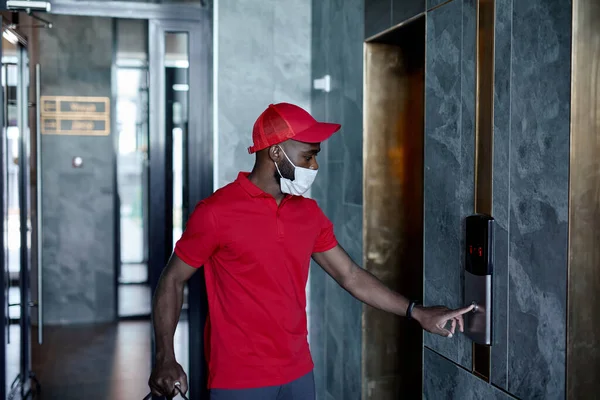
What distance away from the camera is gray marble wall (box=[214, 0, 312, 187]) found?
12.7 ft

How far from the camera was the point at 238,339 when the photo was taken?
214 centimetres

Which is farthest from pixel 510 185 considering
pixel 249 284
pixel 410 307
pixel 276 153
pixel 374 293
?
pixel 249 284

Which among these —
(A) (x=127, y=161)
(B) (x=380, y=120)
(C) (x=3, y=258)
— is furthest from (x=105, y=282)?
(B) (x=380, y=120)

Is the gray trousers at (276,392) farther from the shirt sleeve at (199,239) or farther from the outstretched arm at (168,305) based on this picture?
the shirt sleeve at (199,239)

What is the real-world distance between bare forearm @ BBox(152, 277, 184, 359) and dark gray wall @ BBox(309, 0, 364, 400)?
4.30 ft

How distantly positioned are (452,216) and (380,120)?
0.96 m

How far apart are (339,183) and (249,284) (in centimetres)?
154

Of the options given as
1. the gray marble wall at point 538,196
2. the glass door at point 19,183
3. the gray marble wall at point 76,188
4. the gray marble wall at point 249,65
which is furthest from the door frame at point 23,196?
the gray marble wall at point 538,196

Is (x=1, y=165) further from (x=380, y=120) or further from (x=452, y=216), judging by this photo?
(x=452, y=216)

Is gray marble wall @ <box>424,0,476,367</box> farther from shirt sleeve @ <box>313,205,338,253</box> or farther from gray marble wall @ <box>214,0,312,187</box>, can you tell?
gray marble wall @ <box>214,0,312,187</box>

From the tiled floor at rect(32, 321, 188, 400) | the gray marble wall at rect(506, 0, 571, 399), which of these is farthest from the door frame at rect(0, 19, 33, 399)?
the gray marble wall at rect(506, 0, 571, 399)

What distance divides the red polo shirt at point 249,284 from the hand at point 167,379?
170mm

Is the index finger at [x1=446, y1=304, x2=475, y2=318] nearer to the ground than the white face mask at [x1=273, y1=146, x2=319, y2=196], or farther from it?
nearer to the ground

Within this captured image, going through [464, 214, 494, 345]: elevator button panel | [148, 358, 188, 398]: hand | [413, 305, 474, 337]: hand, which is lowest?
[148, 358, 188, 398]: hand
